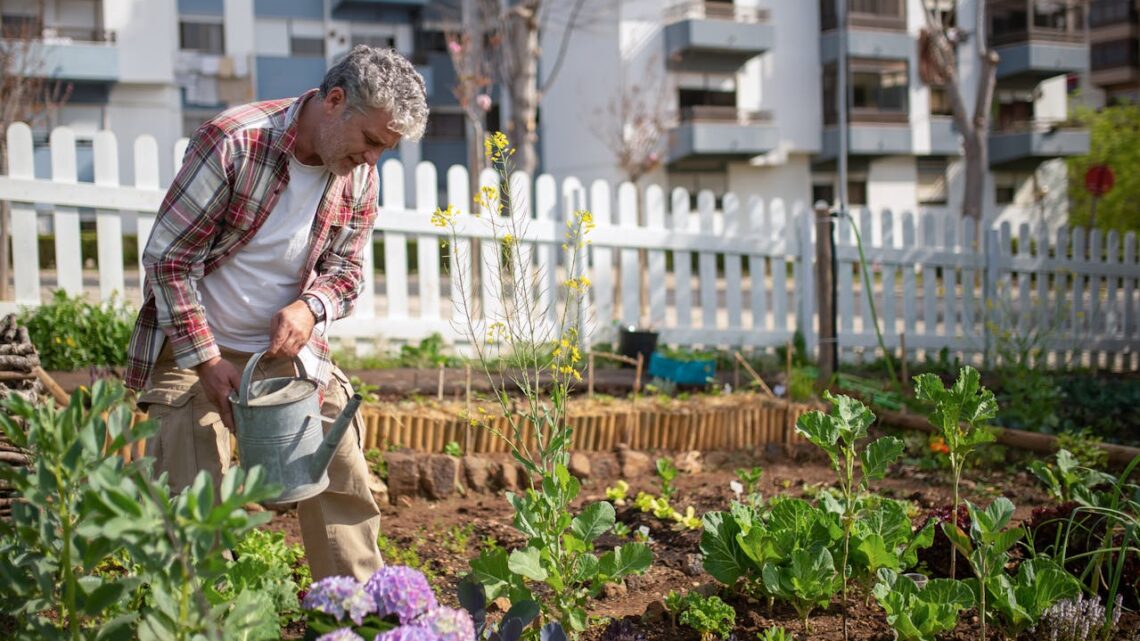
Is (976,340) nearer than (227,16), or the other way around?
(976,340)

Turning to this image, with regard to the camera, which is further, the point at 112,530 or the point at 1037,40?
the point at 1037,40

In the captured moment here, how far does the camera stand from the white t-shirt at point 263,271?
2502 millimetres

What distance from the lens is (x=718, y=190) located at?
27.1m

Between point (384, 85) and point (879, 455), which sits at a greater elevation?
point (384, 85)

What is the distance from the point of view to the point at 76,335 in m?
5.51

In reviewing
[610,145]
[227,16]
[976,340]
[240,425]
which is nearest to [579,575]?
[240,425]

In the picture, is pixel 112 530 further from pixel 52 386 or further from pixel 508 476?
pixel 508 476

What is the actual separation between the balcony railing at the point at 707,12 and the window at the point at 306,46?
28.0 feet

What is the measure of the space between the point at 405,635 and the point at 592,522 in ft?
2.33

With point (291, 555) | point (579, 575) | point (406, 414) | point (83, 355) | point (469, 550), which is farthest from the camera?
point (83, 355)

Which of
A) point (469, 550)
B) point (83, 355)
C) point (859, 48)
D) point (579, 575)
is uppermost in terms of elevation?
point (859, 48)

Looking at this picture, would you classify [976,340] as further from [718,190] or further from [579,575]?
[718,190]

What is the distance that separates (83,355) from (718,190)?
75.1 ft

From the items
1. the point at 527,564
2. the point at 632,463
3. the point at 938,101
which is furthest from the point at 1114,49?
the point at 527,564
